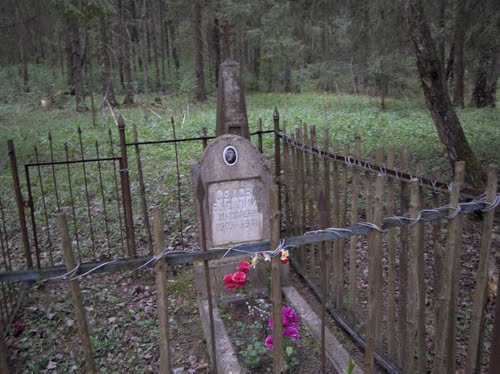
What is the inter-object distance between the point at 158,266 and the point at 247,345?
6.80 ft

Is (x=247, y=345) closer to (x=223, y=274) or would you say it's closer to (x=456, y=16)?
(x=223, y=274)

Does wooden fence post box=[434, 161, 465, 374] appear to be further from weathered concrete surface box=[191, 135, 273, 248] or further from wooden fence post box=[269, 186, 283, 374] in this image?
weathered concrete surface box=[191, 135, 273, 248]

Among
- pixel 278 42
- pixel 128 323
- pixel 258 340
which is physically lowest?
pixel 128 323

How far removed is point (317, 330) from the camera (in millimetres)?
3637

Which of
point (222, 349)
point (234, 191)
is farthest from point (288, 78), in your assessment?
point (222, 349)

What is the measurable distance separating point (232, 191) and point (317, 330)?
60.1 inches

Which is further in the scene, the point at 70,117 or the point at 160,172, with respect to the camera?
the point at 70,117

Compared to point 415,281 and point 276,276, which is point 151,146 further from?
point 276,276

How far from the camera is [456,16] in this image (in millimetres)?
5926

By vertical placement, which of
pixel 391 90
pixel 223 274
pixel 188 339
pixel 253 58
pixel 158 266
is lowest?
pixel 188 339

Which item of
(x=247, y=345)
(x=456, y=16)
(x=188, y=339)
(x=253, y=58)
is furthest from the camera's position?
(x=253, y=58)

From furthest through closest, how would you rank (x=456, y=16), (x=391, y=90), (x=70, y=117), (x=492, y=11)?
(x=391, y=90) < (x=70, y=117) < (x=456, y=16) < (x=492, y=11)

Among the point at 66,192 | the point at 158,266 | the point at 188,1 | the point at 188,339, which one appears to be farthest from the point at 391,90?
the point at 158,266

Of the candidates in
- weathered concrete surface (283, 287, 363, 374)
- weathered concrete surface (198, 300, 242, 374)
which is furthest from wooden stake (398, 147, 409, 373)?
weathered concrete surface (198, 300, 242, 374)
